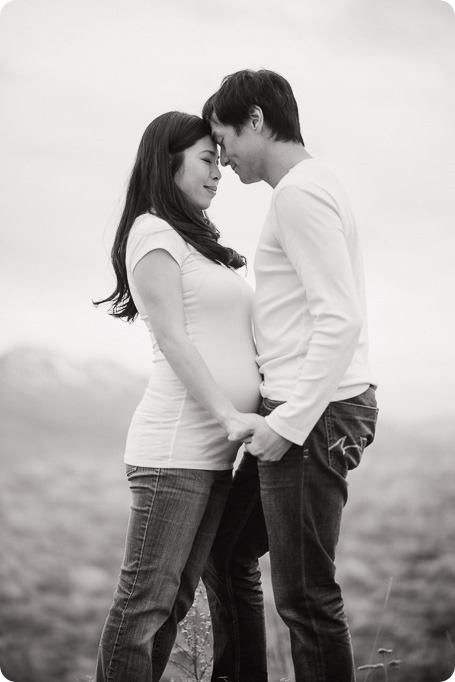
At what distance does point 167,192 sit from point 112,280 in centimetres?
213

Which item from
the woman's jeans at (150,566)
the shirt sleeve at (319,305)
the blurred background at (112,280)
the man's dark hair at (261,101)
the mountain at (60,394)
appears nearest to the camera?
the shirt sleeve at (319,305)

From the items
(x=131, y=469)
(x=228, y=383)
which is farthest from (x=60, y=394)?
(x=228, y=383)

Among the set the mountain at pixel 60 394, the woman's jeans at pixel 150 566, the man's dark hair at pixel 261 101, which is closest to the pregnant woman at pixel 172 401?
the woman's jeans at pixel 150 566

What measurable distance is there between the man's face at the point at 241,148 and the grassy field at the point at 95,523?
2.23 m

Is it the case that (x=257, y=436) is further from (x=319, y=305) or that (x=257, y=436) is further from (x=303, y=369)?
(x=319, y=305)

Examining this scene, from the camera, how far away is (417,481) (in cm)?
364

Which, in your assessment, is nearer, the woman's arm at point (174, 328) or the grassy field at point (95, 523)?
the woman's arm at point (174, 328)

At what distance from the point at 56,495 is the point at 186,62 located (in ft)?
7.32

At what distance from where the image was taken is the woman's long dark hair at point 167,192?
1.52 meters

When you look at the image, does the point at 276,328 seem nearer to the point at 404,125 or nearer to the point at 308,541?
the point at 308,541

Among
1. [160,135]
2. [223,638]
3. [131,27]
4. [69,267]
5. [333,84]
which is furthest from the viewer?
[69,267]

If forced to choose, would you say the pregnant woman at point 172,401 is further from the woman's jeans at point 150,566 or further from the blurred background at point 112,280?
the blurred background at point 112,280

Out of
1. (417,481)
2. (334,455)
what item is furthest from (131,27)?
(417,481)

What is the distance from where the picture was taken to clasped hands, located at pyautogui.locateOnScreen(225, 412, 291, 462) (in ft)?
4.40
